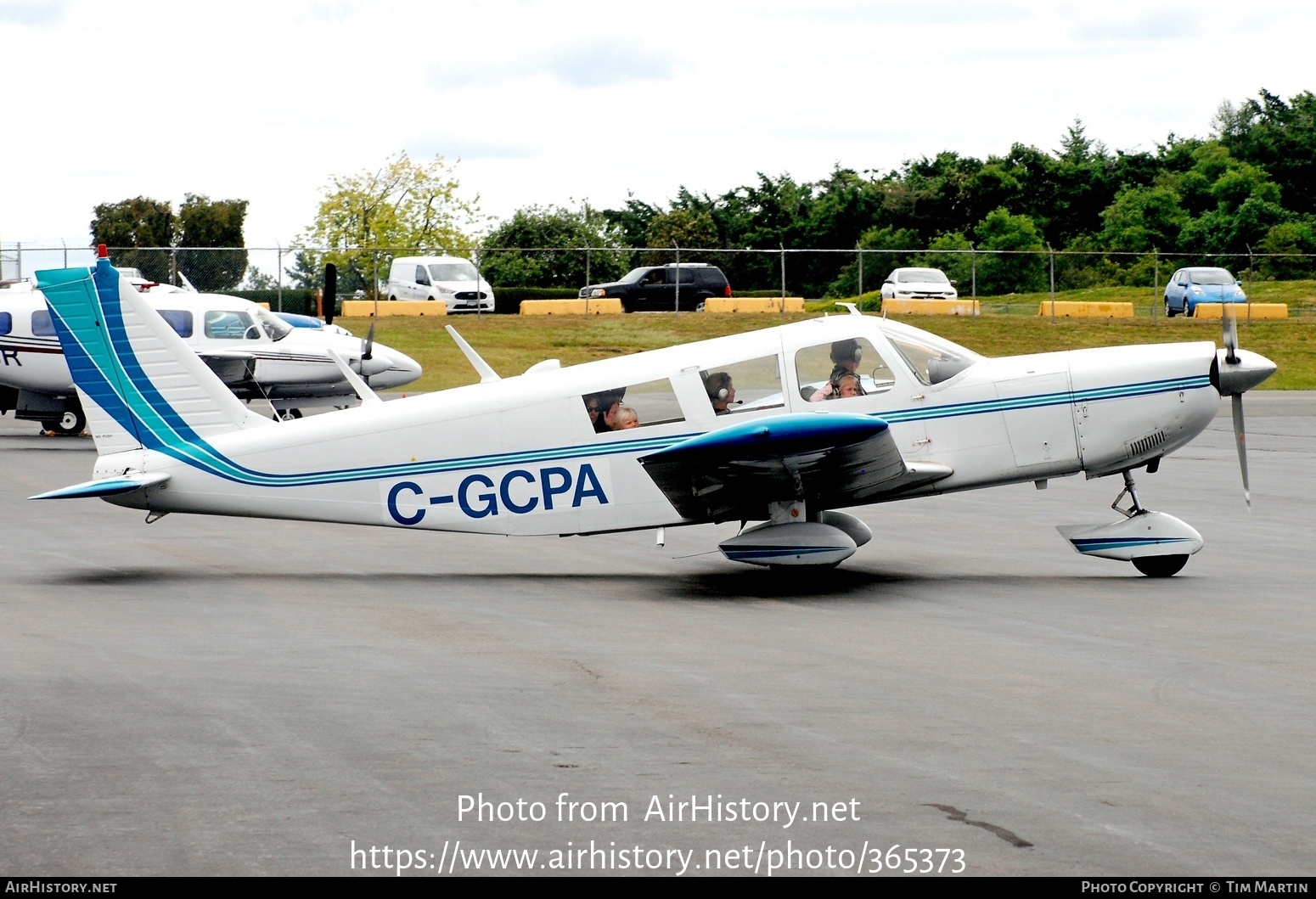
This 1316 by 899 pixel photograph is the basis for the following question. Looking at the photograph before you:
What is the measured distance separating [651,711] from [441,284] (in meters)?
43.4

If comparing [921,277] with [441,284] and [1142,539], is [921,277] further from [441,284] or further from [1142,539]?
[1142,539]

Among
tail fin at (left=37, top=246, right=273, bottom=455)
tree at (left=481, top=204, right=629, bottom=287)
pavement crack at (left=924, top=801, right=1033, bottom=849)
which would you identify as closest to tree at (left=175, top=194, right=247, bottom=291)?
tree at (left=481, top=204, right=629, bottom=287)

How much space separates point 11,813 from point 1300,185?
72.9 meters

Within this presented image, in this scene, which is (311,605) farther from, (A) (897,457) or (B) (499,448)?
(A) (897,457)

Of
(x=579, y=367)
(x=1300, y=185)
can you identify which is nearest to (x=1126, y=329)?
(x=1300, y=185)

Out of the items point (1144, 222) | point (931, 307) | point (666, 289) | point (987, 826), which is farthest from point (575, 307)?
point (987, 826)

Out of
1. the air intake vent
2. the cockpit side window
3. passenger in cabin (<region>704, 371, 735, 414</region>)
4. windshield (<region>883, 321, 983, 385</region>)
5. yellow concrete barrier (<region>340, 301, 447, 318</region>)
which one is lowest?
the air intake vent

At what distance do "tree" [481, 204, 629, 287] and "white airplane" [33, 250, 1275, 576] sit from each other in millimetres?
43541

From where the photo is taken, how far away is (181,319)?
25.2m

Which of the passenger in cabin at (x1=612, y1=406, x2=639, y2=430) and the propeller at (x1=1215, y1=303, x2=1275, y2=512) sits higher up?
the propeller at (x1=1215, y1=303, x2=1275, y2=512)

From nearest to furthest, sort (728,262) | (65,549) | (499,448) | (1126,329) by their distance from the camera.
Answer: (499,448) < (65,549) < (1126,329) < (728,262)

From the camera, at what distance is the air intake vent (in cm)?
1216

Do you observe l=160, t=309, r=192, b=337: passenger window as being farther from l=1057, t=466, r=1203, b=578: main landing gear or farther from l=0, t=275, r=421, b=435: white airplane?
l=1057, t=466, r=1203, b=578: main landing gear

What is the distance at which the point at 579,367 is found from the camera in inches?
509
